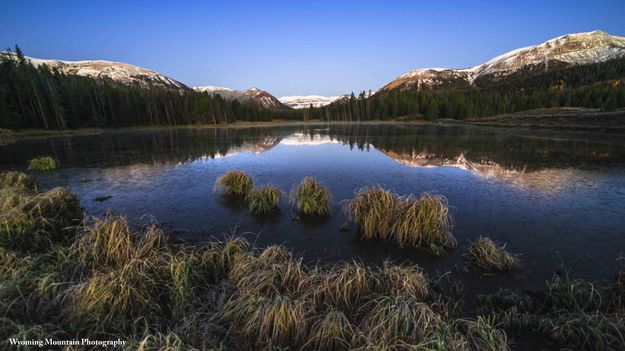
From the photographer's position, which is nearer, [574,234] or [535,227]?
[574,234]

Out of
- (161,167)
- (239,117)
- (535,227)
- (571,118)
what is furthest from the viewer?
(239,117)

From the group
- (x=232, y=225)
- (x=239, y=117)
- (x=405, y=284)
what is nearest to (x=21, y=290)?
(x=232, y=225)

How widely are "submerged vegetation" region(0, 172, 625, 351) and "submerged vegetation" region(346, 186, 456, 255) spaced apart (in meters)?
2.54

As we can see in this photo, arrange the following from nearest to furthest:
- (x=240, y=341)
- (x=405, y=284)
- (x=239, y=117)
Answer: (x=240, y=341)
(x=405, y=284)
(x=239, y=117)

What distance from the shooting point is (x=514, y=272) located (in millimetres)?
7477

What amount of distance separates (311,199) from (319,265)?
448cm

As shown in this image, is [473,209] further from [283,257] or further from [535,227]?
[283,257]

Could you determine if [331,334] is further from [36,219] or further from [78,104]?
[78,104]

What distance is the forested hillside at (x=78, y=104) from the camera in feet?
193

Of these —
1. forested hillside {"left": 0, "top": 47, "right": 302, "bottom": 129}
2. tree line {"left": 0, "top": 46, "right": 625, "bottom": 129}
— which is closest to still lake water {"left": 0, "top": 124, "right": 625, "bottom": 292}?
forested hillside {"left": 0, "top": 47, "right": 302, "bottom": 129}

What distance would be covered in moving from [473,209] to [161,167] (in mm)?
23052

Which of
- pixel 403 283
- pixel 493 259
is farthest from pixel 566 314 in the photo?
pixel 403 283

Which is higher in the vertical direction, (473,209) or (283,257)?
(283,257)

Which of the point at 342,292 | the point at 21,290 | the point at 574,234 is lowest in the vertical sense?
the point at 574,234
